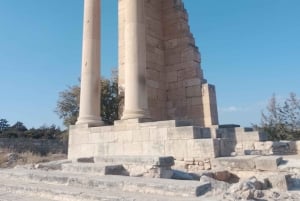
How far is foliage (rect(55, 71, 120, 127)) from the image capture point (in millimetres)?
18797

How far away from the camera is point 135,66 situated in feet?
44.0

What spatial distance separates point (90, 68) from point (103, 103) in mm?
3788

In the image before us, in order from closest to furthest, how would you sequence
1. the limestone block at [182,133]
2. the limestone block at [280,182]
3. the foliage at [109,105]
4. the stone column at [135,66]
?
1. the limestone block at [280,182]
2. the limestone block at [182,133]
3. the stone column at [135,66]
4. the foliage at [109,105]

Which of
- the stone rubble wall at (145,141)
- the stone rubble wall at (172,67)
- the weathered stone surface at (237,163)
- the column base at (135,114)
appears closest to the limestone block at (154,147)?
the stone rubble wall at (145,141)

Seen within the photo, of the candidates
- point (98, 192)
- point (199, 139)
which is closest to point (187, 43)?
point (199, 139)

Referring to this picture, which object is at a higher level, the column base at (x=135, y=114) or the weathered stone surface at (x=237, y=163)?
the column base at (x=135, y=114)

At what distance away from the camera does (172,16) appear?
61.1ft

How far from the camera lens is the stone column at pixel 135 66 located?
1295cm

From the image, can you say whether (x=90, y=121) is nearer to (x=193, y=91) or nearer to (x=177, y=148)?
(x=177, y=148)

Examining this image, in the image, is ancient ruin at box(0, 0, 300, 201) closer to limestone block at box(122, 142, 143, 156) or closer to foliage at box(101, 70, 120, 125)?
limestone block at box(122, 142, 143, 156)

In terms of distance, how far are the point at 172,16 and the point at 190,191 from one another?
15.8 m

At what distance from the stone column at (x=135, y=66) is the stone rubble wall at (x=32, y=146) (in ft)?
56.3

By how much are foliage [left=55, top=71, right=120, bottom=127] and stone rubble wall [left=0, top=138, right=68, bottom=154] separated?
8.24 m

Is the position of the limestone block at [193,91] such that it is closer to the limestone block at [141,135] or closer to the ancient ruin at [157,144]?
the ancient ruin at [157,144]
